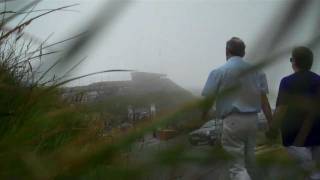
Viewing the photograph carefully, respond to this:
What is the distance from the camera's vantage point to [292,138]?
0.72 metres

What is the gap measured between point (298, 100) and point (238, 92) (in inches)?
2.5

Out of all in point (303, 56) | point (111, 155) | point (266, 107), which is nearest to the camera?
point (303, 56)

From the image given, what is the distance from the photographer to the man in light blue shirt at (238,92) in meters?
0.63

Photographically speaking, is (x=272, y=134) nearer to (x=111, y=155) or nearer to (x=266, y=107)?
(x=266, y=107)

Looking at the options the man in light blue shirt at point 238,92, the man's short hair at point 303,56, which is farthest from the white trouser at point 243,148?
the man's short hair at point 303,56

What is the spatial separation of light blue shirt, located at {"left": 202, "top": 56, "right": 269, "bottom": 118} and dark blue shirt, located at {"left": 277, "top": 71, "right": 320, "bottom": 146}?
3 centimetres

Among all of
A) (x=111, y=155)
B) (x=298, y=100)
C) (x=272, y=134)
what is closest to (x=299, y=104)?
(x=298, y=100)

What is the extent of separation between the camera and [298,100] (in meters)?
0.66

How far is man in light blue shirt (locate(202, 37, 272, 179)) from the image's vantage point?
0.63m

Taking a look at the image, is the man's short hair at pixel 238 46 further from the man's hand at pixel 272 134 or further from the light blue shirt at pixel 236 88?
the man's hand at pixel 272 134

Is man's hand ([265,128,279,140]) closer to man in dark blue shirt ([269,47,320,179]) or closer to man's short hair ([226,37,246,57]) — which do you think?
man in dark blue shirt ([269,47,320,179])

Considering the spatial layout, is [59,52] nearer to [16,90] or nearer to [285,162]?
[285,162]

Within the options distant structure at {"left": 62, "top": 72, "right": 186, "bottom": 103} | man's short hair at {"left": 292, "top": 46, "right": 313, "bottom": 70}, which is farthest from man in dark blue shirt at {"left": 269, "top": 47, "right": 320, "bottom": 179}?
distant structure at {"left": 62, "top": 72, "right": 186, "bottom": 103}

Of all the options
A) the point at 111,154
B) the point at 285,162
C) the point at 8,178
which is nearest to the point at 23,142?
the point at 8,178
